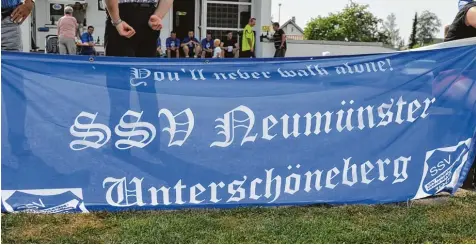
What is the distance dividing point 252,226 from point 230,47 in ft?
49.9

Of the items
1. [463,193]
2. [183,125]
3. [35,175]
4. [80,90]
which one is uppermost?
[80,90]

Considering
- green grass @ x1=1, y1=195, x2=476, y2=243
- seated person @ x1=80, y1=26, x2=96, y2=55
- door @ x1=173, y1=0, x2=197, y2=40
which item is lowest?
green grass @ x1=1, y1=195, x2=476, y2=243

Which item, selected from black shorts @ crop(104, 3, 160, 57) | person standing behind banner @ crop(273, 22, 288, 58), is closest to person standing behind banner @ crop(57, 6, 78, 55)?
person standing behind banner @ crop(273, 22, 288, 58)

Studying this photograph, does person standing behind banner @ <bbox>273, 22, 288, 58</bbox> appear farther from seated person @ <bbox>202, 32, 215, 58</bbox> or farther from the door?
the door

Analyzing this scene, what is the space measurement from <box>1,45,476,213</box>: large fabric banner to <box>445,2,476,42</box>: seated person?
0.35m

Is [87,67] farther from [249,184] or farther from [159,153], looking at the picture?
[249,184]

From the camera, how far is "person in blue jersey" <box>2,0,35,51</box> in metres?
4.09

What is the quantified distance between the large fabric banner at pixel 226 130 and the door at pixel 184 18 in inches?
600

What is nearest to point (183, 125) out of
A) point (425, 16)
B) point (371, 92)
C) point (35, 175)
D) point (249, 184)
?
point (249, 184)

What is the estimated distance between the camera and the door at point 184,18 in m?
18.7

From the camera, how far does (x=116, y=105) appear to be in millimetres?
3584

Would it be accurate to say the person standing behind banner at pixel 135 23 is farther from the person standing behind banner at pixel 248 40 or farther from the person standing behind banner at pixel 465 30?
the person standing behind banner at pixel 248 40

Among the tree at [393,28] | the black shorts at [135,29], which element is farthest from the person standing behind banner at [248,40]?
the tree at [393,28]

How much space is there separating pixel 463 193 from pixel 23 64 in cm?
331
